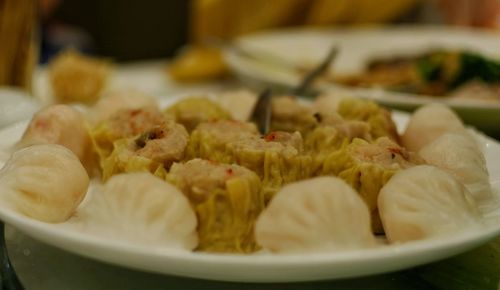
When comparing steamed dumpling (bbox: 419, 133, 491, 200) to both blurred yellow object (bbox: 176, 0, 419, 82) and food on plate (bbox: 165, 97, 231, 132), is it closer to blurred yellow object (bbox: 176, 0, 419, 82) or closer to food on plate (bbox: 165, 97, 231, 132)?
food on plate (bbox: 165, 97, 231, 132)

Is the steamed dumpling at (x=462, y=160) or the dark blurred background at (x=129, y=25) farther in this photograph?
the dark blurred background at (x=129, y=25)

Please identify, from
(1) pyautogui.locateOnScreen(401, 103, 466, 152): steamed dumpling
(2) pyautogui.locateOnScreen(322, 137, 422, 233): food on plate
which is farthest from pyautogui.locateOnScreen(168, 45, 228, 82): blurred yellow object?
(2) pyautogui.locateOnScreen(322, 137, 422, 233): food on plate

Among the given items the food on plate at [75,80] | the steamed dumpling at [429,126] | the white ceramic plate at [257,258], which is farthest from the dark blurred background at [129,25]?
the white ceramic plate at [257,258]

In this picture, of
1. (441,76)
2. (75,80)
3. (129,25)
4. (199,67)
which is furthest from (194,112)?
(129,25)

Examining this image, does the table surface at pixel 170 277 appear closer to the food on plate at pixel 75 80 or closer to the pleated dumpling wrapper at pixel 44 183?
the pleated dumpling wrapper at pixel 44 183

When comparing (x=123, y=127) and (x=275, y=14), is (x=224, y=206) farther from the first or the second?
(x=275, y=14)

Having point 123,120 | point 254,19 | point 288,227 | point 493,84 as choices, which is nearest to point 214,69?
point 254,19
